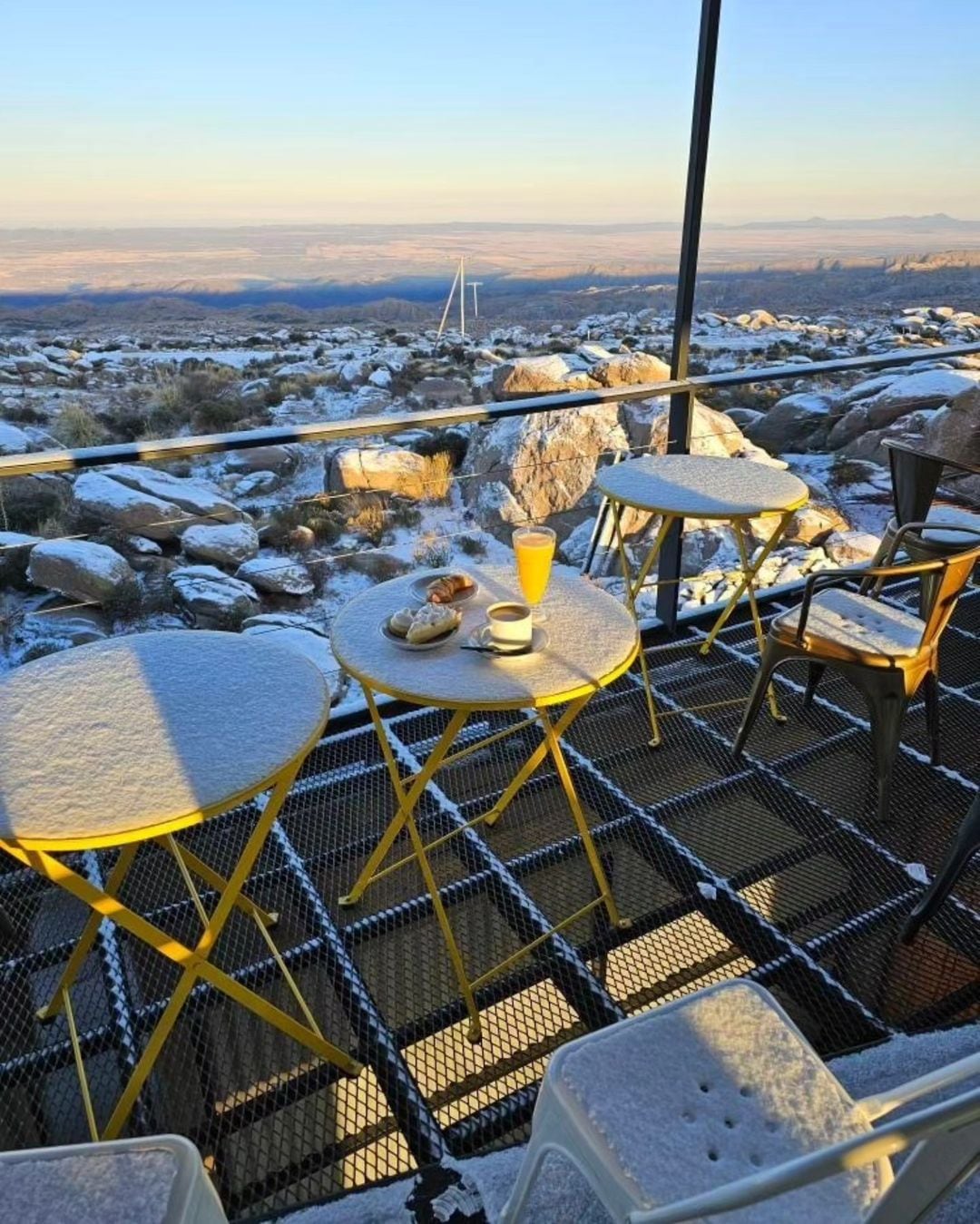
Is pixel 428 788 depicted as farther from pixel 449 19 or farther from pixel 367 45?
pixel 367 45

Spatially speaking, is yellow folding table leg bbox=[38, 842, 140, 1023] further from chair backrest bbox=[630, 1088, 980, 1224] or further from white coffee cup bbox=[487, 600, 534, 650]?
chair backrest bbox=[630, 1088, 980, 1224]

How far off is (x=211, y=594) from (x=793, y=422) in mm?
4097

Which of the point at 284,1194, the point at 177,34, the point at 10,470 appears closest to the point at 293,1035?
the point at 284,1194

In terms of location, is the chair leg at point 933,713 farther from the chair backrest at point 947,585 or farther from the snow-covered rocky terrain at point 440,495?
the snow-covered rocky terrain at point 440,495

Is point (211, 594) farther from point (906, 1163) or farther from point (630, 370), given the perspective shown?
point (630, 370)

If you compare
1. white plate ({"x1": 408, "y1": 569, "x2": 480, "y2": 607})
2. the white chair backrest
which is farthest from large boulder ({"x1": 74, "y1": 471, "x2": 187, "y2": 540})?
the white chair backrest

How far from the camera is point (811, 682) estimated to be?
2848mm

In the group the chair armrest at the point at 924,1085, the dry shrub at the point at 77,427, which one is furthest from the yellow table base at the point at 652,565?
the dry shrub at the point at 77,427

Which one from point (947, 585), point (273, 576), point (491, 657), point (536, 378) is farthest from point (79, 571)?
point (536, 378)

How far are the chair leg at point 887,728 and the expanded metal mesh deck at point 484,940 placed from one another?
88 millimetres

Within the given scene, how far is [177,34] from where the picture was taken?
19.4 ft

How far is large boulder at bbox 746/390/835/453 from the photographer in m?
5.56

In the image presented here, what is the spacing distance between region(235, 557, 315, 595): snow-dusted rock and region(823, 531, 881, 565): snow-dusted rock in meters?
3.05

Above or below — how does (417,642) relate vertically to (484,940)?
above
